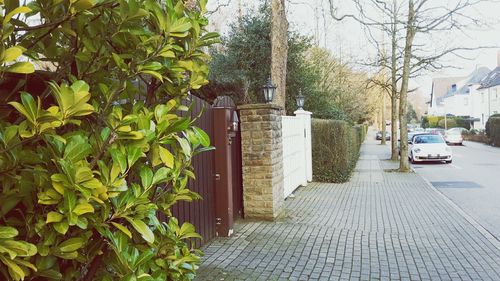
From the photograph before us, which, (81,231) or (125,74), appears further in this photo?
(125,74)

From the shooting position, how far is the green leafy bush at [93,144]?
1.73 m

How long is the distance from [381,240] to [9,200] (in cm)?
564

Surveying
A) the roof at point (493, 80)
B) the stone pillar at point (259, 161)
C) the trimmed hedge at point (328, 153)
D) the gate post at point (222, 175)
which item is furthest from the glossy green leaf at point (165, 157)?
the roof at point (493, 80)

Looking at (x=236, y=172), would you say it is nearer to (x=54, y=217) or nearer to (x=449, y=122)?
(x=54, y=217)

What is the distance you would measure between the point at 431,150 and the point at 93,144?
74.4ft

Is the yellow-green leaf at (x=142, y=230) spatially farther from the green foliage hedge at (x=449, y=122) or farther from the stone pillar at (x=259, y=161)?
the green foliage hedge at (x=449, y=122)

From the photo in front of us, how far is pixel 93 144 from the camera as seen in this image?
1.98 m

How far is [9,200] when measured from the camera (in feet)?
5.98

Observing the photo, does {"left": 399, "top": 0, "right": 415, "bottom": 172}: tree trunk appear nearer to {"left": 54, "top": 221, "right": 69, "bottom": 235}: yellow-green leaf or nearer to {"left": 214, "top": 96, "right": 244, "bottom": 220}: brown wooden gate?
{"left": 214, "top": 96, "right": 244, "bottom": 220}: brown wooden gate

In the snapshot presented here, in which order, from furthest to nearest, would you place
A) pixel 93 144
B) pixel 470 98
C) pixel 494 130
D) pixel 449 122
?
pixel 470 98 < pixel 449 122 < pixel 494 130 < pixel 93 144

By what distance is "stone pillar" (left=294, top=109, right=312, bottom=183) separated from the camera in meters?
12.8

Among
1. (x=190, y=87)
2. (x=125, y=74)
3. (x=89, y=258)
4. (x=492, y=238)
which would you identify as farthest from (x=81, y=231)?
(x=492, y=238)

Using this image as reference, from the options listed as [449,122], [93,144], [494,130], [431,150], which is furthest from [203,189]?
[449,122]

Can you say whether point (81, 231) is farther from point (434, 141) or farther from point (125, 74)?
point (434, 141)
